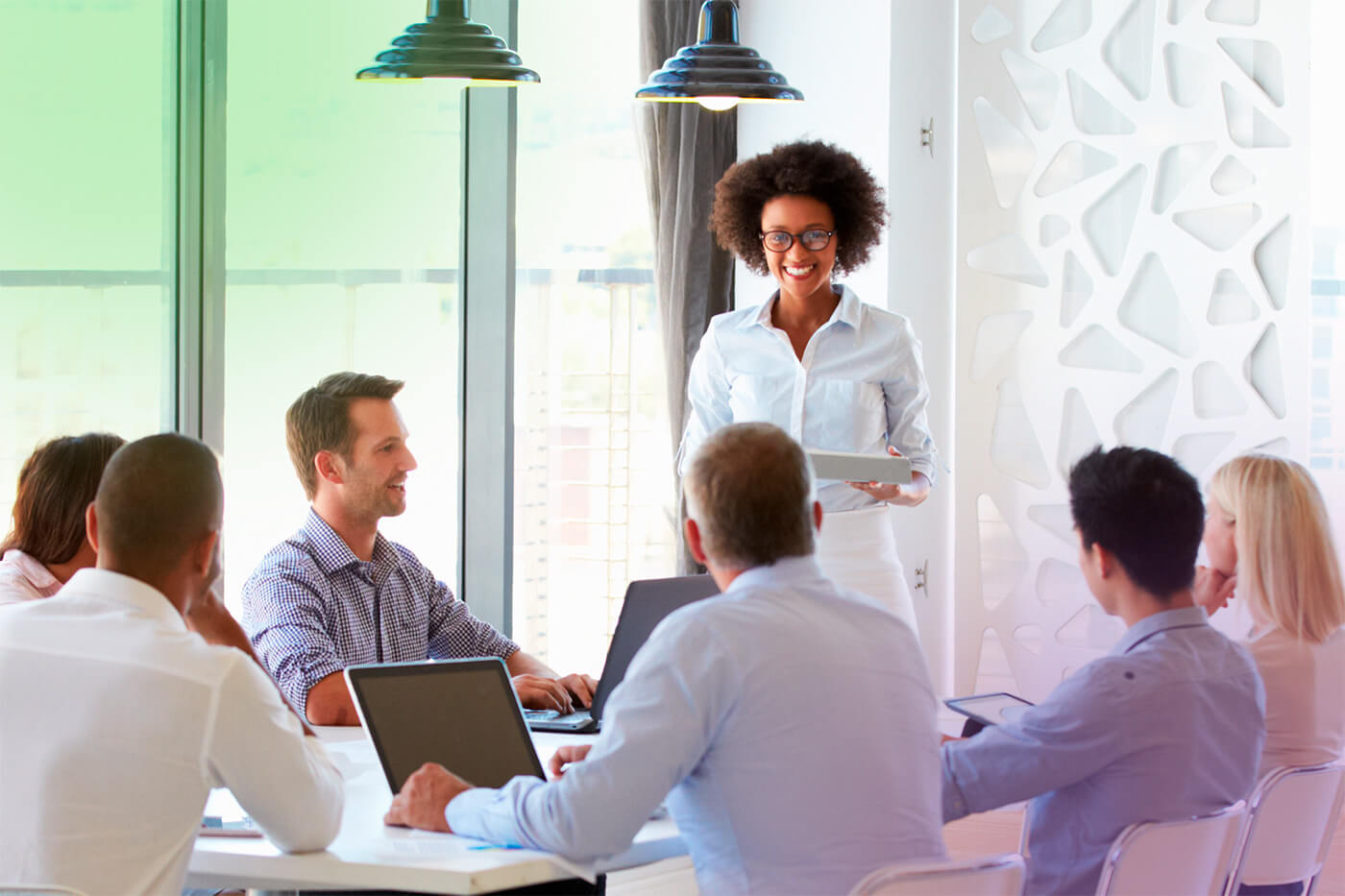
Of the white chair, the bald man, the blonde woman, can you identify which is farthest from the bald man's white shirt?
the blonde woman

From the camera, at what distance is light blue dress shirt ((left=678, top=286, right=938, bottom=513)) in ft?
11.4

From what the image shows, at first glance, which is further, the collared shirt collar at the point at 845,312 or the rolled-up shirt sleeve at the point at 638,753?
the collared shirt collar at the point at 845,312

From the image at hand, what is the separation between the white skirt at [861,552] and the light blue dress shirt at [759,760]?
62.3 inches

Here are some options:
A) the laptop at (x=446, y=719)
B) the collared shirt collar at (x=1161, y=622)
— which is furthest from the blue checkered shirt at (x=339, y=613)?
the collared shirt collar at (x=1161, y=622)

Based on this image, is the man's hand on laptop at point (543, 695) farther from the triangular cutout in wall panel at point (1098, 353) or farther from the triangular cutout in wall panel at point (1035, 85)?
the triangular cutout in wall panel at point (1035, 85)

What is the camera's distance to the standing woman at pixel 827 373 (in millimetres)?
3453

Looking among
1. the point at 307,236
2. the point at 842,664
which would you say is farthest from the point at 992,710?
the point at 307,236

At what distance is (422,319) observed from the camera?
4551mm

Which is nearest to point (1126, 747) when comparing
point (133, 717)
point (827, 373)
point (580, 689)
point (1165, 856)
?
point (1165, 856)

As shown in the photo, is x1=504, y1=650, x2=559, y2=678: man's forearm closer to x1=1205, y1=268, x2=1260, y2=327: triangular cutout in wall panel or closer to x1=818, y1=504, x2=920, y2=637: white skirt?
x1=818, y1=504, x2=920, y2=637: white skirt

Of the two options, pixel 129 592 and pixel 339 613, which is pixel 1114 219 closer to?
pixel 339 613

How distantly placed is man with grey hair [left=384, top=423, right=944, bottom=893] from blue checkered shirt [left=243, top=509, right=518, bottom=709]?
0.93m

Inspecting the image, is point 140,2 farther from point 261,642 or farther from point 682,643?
point 682,643

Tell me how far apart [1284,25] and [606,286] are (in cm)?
221
